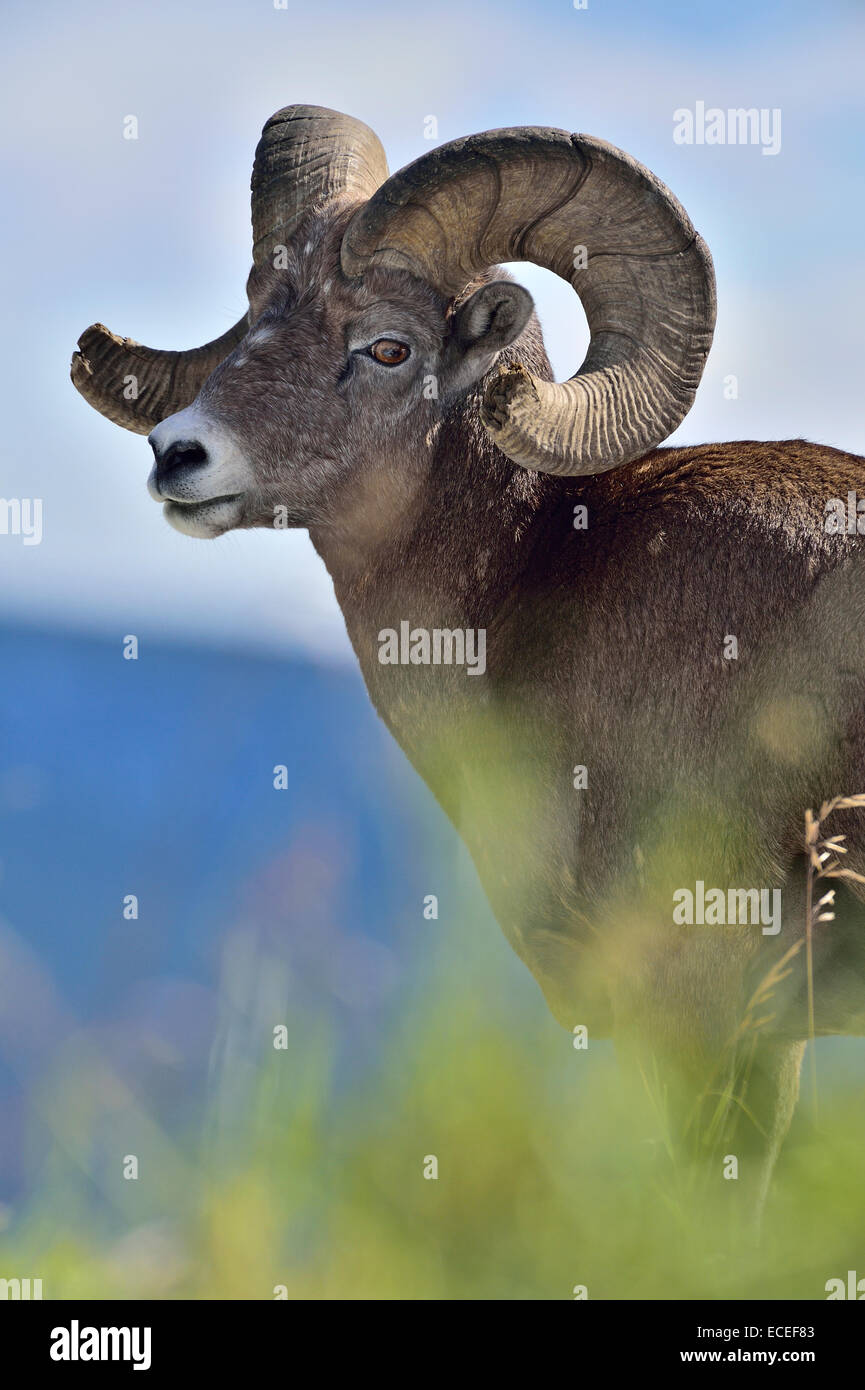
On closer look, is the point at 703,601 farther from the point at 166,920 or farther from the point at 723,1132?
the point at 166,920

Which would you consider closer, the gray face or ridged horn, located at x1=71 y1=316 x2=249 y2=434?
the gray face

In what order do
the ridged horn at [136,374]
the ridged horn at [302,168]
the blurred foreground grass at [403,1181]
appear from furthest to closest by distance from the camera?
the ridged horn at [136,374] → the ridged horn at [302,168] → the blurred foreground grass at [403,1181]

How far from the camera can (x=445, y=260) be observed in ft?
19.4

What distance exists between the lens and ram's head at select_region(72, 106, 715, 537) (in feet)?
18.0

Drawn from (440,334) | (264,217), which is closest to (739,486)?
(440,334)

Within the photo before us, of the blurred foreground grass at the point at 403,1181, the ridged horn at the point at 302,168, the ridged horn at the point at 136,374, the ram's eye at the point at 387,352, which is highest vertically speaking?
the ridged horn at the point at 302,168

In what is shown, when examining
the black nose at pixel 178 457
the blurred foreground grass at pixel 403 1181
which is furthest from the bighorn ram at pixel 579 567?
the blurred foreground grass at pixel 403 1181

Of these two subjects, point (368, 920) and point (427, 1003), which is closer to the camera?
point (427, 1003)

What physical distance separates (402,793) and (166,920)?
6289 millimetres

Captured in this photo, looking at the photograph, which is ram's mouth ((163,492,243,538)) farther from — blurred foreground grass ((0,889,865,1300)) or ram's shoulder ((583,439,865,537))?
blurred foreground grass ((0,889,865,1300))

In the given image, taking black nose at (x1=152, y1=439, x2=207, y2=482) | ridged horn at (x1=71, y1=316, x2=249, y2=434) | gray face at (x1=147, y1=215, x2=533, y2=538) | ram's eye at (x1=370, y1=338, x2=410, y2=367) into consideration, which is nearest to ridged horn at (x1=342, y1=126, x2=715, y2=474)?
gray face at (x1=147, y1=215, x2=533, y2=538)

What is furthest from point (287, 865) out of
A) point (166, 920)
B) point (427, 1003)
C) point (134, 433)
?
point (166, 920)

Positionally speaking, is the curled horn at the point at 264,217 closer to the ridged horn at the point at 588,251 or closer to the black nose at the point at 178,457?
the ridged horn at the point at 588,251

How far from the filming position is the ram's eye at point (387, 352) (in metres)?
5.83
